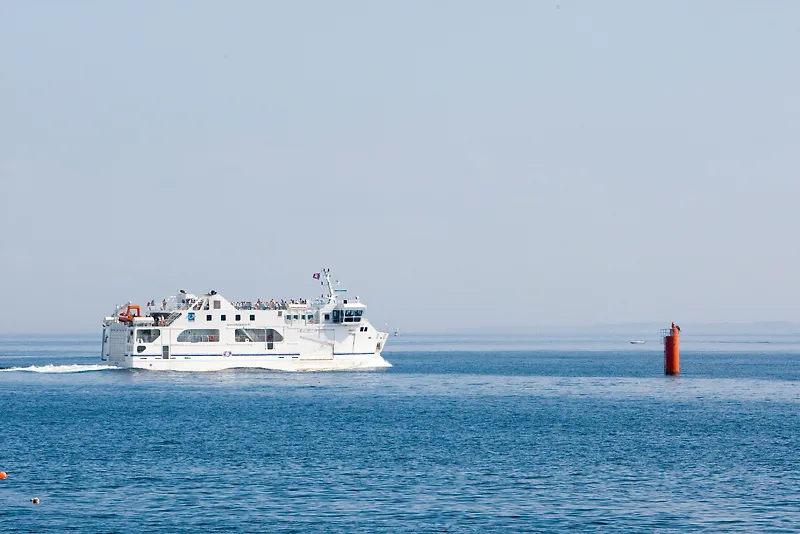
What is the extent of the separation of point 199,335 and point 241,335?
14.6ft

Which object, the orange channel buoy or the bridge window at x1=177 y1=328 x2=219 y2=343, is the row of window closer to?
the bridge window at x1=177 y1=328 x2=219 y2=343

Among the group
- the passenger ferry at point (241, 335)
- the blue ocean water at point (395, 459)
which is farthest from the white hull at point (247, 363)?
the blue ocean water at point (395, 459)

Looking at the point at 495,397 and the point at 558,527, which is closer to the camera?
the point at 558,527

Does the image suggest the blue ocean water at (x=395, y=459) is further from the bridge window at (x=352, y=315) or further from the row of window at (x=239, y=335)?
the bridge window at (x=352, y=315)

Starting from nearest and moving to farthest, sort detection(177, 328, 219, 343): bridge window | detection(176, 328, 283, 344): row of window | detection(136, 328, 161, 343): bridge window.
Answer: detection(136, 328, 161, 343): bridge window → detection(177, 328, 219, 343): bridge window → detection(176, 328, 283, 344): row of window

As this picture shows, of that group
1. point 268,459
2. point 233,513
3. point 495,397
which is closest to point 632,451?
point 268,459

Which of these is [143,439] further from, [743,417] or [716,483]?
[743,417]

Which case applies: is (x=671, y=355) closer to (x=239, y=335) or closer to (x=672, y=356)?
(x=672, y=356)

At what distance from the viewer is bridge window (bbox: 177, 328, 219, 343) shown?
112688 mm

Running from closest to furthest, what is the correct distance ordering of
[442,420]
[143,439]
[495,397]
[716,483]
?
[716,483] < [143,439] < [442,420] < [495,397]

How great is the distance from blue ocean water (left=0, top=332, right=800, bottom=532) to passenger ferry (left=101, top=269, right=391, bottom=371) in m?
12.5

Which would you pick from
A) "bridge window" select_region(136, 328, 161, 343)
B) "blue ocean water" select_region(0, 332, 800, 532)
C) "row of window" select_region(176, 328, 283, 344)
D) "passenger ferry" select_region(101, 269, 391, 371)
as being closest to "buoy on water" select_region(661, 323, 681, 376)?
"blue ocean water" select_region(0, 332, 800, 532)

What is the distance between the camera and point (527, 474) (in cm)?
4888

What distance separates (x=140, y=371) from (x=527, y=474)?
7219cm
